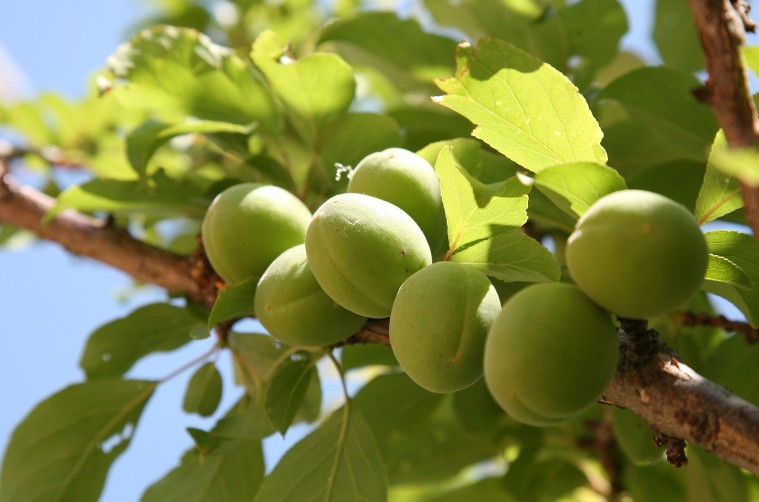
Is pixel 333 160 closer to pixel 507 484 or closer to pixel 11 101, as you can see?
pixel 507 484

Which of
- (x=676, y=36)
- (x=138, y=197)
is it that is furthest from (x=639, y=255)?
(x=676, y=36)

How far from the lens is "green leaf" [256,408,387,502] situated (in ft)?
3.37

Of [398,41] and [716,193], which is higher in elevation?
[716,193]

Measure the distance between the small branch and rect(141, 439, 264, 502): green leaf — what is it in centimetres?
72

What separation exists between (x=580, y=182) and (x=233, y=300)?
1.62 ft

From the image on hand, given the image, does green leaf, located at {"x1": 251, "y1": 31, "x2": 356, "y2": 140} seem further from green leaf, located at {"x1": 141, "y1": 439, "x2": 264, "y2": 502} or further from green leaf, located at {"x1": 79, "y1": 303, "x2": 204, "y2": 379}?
green leaf, located at {"x1": 141, "y1": 439, "x2": 264, "y2": 502}

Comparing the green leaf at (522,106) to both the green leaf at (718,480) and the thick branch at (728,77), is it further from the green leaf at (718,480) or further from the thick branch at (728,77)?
the green leaf at (718,480)

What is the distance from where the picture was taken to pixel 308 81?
1.28 meters

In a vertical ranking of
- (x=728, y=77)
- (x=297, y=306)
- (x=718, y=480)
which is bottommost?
(x=718, y=480)

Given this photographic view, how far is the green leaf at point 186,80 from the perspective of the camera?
4.32 feet

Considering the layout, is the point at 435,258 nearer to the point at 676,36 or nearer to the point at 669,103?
the point at 669,103

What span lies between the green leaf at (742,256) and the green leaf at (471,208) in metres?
0.20

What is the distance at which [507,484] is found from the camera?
1.65 m

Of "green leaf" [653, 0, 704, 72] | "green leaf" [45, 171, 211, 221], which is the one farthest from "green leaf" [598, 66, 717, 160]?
"green leaf" [45, 171, 211, 221]
